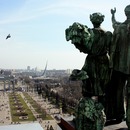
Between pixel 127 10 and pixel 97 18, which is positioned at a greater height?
pixel 127 10

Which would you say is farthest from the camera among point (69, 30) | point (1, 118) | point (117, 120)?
point (1, 118)

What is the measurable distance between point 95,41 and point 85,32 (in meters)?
0.42

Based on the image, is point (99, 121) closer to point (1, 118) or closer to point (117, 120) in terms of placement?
point (117, 120)

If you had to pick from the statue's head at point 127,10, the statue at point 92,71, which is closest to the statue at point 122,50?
the statue's head at point 127,10

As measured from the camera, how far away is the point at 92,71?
7301 mm

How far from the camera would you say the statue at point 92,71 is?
22.5ft

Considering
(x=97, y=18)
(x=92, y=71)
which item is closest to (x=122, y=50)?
(x=92, y=71)

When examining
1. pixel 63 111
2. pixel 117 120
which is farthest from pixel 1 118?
pixel 117 120

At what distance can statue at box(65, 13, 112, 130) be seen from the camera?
685 cm

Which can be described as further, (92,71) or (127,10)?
(92,71)

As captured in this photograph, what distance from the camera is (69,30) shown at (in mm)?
6793

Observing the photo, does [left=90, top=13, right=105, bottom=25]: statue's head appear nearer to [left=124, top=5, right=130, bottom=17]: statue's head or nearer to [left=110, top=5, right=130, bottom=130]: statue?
[left=110, top=5, right=130, bottom=130]: statue

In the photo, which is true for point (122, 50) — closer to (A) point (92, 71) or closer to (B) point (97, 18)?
(A) point (92, 71)

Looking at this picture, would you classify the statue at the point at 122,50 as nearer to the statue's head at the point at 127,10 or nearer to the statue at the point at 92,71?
the statue's head at the point at 127,10
